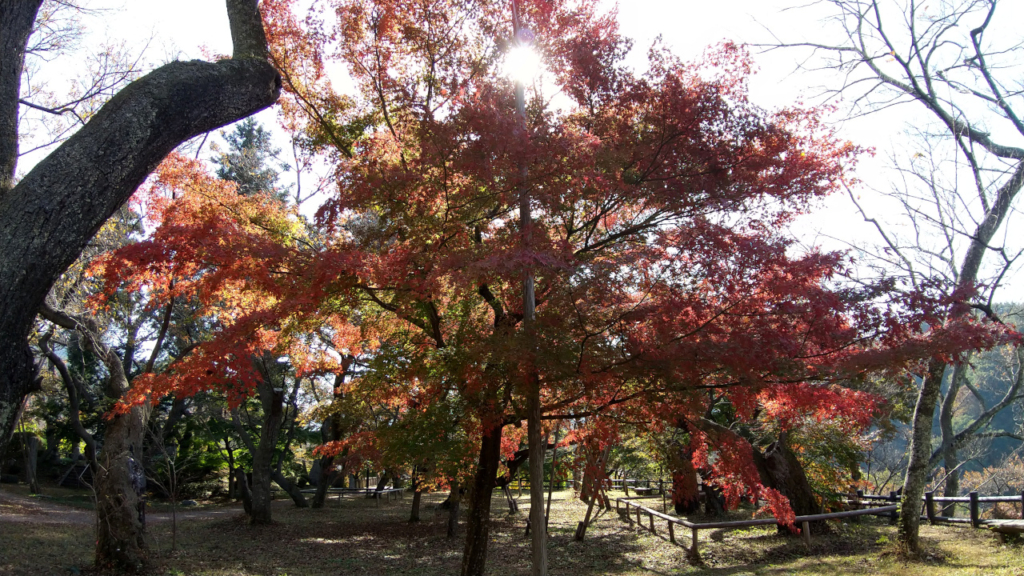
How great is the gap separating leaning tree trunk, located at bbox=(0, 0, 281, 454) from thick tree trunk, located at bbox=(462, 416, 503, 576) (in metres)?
4.99

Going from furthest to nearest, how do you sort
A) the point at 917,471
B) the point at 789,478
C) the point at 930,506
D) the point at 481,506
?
the point at 789,478, the point at 930,506, the point at 917,471, the point at 481,506

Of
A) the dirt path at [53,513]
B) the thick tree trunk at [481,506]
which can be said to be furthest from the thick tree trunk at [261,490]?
the thick tree trunk at [481,506]

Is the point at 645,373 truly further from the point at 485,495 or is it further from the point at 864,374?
the point at 485,495

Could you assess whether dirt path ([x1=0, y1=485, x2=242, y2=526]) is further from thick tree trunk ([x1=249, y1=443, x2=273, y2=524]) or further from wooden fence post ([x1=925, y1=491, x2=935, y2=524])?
wooden fence post ([x1=925, y1=491, x2=935, y2=524])

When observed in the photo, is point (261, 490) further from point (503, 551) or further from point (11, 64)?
point (11, 64)

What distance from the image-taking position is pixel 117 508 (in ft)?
29.0

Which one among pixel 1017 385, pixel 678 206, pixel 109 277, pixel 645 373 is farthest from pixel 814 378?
pixel 1017 385

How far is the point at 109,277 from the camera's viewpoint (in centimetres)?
605

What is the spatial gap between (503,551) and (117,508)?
7.24 meters

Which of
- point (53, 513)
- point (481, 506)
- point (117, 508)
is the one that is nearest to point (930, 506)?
point (481, 506)

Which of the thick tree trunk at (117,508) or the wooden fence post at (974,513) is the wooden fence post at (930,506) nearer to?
the wooden fence post at (974,513)

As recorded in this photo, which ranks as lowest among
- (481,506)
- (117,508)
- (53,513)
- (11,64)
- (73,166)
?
(53,513)

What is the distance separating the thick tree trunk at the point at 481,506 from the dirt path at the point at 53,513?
12.4m

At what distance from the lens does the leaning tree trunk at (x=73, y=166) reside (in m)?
3.07
